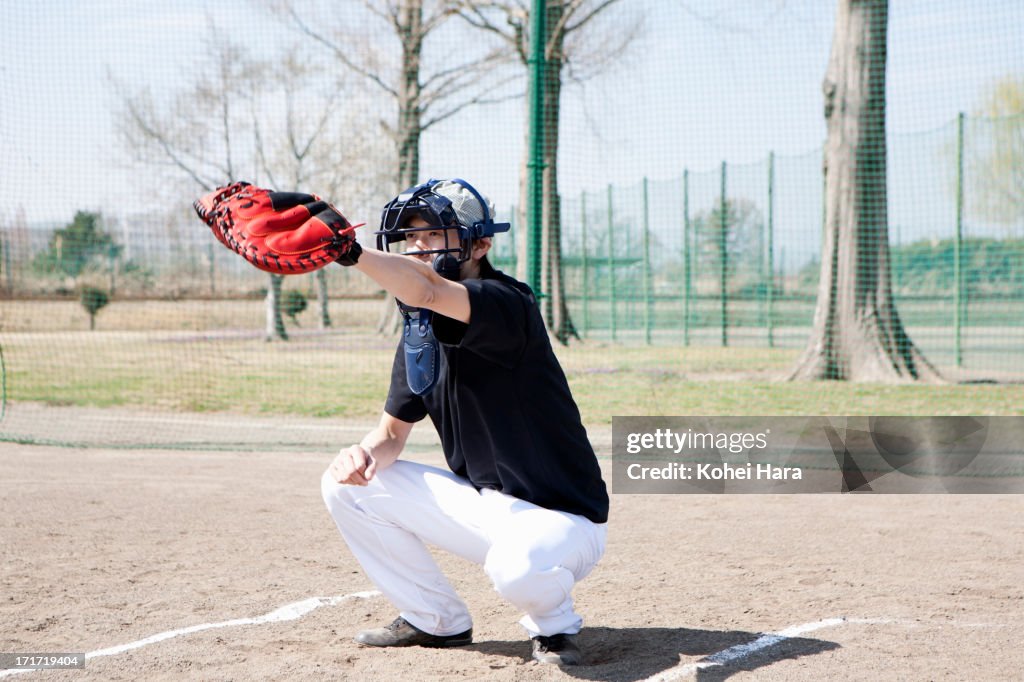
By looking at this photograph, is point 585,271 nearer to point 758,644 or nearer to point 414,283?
point 758,644

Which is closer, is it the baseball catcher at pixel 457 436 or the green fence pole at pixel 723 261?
the baseball catcher at pixel 457 436

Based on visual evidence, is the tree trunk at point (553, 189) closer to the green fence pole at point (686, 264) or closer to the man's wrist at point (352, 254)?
the green fence pole at point (686, 264)

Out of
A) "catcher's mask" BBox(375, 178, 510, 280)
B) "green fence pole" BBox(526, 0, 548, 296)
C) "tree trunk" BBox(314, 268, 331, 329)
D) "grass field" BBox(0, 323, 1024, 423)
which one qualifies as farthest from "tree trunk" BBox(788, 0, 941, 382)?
"catcher's mask" BBox(375, 178, 510, 280)

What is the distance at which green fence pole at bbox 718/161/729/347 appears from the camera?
17.6 meters

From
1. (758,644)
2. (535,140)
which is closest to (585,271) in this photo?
(535,140)

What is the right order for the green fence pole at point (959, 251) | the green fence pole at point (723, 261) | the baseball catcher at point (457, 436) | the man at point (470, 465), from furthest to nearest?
1. the green fence pole at point (723, 261)
2. the green fence pole at point (959, 251)
3. the man at point (470, 465)
4. the baseball catcher at point (457, 436)

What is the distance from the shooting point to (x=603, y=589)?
4.50 m

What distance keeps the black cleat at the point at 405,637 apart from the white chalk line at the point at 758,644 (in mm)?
795

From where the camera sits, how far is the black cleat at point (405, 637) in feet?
12.0

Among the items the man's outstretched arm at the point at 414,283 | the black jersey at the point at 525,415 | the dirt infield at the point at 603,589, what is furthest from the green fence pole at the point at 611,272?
the man's outstretched arm at the point at 414,283

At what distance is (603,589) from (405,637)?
1128 mm

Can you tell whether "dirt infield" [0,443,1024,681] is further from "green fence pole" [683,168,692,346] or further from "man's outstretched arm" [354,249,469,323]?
"green fence pole" [683,168,692,346]

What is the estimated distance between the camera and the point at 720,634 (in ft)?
12.5

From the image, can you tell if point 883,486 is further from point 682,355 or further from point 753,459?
point 682,355
